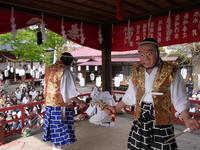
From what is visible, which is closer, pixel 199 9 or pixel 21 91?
pixel 199 9

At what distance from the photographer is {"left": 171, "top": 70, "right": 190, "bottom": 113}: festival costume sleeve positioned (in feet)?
6.21

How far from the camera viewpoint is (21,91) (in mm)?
11008

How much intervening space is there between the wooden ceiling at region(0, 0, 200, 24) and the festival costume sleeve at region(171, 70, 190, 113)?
209cm

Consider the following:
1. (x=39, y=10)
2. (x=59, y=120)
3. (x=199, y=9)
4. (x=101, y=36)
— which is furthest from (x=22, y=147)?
(x=199, y=9)

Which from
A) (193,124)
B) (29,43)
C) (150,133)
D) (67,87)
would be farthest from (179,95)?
(29,43)

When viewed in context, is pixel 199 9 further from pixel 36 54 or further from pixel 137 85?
pixel 36 54

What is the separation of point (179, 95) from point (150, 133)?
51cm

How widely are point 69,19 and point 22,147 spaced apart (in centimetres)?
307

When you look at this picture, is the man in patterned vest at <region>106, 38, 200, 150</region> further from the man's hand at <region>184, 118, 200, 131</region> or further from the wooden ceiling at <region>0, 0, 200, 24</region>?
the wooden ceiling at <region>0, 0, 200, 24</region>

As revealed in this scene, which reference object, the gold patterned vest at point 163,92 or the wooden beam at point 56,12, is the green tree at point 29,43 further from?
the gold patterned vest at point 163,92

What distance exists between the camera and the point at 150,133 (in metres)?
1.98

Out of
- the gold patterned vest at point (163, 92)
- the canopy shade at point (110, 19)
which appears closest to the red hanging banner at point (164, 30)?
the canopy shade at point (110, 19)

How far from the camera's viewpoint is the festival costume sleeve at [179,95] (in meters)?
1.89

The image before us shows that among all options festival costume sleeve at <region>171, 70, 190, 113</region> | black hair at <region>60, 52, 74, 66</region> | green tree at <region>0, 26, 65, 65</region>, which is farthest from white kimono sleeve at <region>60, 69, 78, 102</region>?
green tree at <region>0, 26, 65, 65</region>
